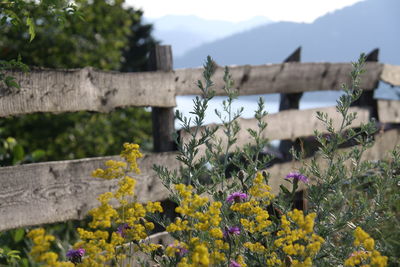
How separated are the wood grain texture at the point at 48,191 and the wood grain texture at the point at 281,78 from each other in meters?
1.15

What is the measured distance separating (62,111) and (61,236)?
3.16 m

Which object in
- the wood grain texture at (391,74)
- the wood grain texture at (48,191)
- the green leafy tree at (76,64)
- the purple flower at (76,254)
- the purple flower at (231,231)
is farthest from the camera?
the green leafy tree at (76,64)

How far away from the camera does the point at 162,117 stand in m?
4.42

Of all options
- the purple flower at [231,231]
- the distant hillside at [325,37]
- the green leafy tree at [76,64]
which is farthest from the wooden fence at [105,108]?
the distant hillside at [325,37]

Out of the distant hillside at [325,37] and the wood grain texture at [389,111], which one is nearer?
the wood grain texture at [389,111]

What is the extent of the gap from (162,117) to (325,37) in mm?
166646

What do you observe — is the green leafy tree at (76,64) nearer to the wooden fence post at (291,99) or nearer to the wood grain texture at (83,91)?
the wooden fence post at (291,99)

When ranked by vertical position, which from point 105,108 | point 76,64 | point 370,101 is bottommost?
point 370,101

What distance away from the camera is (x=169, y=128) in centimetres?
443

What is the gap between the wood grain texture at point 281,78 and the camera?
4633 mm

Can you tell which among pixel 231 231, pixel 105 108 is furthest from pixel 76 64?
pixel 231 231

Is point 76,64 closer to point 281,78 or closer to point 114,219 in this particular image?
point 281,78

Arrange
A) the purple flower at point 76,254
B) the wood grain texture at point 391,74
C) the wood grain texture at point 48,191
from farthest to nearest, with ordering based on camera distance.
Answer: the wood grain texture at point 391,74
the wood grain texture at point 48,191
the purple flower at point 76,254

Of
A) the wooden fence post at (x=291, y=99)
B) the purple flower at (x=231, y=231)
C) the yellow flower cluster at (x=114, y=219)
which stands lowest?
the purple flower at (x=231, y=231)
